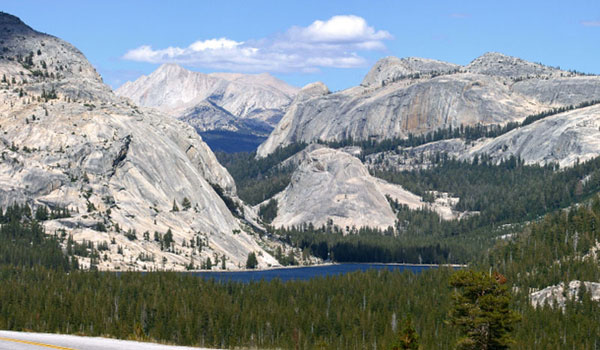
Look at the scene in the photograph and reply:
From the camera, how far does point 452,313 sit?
13688cm

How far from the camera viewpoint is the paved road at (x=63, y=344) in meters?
83.5

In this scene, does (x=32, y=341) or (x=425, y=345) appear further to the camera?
(x=425, y=345)

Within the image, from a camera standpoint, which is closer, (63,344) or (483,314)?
(63,344)

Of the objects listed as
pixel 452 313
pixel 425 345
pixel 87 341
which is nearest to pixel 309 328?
pixel 425 345

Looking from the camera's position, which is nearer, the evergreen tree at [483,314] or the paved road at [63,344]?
the paved road at [63,344]

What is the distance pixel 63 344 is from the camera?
8631cm

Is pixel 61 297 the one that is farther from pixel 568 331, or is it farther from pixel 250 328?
pixel 568 331

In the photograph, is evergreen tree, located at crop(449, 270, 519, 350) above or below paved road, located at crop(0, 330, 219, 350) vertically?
above

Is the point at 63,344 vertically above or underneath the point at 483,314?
underneath

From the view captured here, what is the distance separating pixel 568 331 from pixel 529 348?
2833 cm

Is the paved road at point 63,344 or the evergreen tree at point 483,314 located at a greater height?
the evergreen tree at point 483,314

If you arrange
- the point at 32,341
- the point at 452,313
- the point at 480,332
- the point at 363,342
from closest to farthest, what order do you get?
the point at 32,341, the point at 480,332, the point at 452,313, the point at 363,342

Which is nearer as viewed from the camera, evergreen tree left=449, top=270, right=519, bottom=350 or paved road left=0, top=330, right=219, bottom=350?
paved road left=0, top=330, right=219, bottom=350

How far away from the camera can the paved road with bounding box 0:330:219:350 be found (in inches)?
3287
